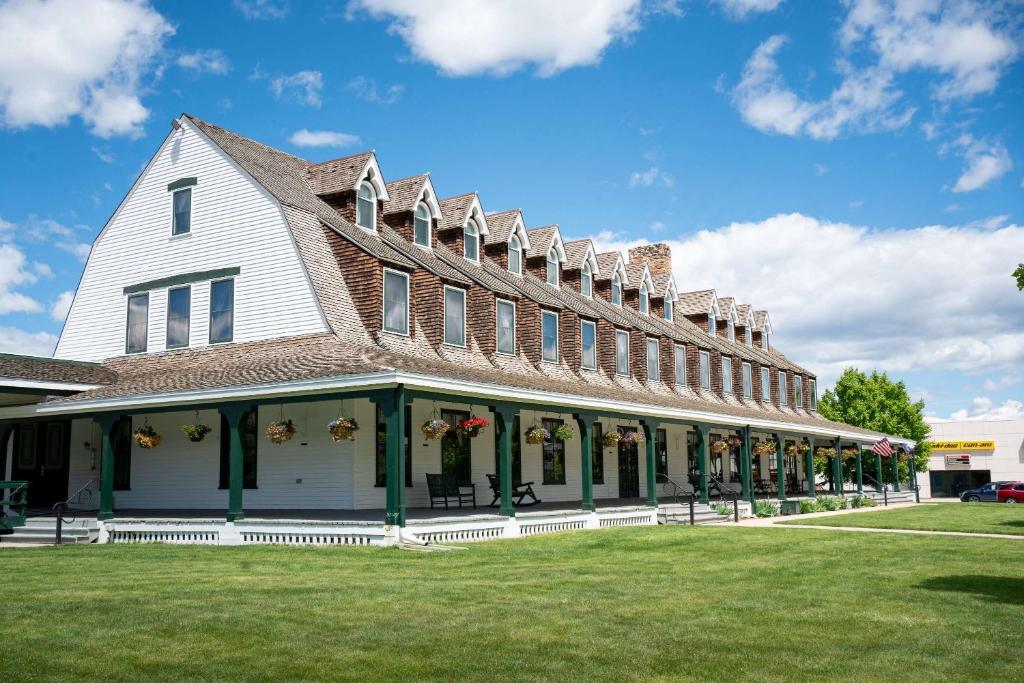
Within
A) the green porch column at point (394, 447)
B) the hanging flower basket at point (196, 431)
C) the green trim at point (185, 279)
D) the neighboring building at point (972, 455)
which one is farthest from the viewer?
the neighboring building at point (972, 455)

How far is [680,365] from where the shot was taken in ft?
114

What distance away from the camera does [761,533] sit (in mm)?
21016

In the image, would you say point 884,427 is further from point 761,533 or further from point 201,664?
point 201,664

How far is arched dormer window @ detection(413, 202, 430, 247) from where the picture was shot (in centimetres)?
2597

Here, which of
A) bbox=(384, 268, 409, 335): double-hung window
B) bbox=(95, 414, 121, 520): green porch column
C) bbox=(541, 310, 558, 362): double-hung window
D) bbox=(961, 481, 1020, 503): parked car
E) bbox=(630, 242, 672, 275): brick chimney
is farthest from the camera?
bbox=(961, 481, 1020, 503): parked car

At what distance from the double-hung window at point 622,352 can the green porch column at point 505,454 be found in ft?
35.8

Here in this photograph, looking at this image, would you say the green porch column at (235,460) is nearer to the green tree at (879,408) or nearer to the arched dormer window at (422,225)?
the arched dormer window at (422,225)

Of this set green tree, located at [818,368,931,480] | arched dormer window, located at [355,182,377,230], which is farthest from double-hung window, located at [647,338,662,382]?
green tree, located at [818,368,931,480]

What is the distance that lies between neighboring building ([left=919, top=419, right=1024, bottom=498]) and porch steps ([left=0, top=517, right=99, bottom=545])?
64.4m

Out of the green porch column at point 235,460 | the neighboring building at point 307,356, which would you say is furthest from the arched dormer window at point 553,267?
the green porch column at point 235,460

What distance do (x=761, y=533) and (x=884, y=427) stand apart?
45.8 m

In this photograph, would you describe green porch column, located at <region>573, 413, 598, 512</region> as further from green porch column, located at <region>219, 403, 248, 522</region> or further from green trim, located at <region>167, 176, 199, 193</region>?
green trim, located at <region>167, 176, 199, 193</region>

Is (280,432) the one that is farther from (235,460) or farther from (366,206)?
(366,206)

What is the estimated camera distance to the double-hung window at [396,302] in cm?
2200
